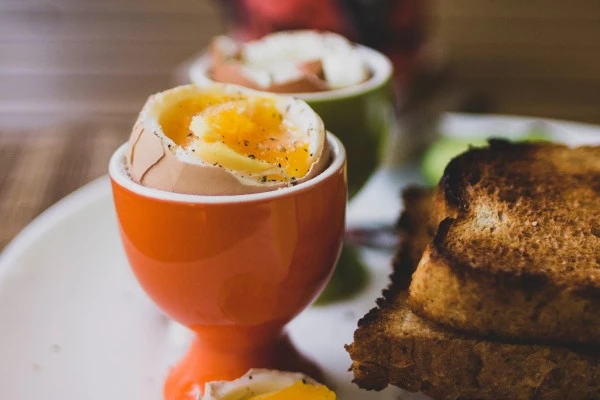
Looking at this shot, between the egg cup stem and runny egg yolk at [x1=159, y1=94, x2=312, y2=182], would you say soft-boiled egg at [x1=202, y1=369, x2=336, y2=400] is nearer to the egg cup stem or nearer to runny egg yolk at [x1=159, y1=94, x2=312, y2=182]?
the egg cup stem

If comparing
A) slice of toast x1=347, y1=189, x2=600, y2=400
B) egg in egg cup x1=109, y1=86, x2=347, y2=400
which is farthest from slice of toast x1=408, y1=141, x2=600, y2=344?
egg in egg cup x1=109, y1=86, x2=347, y2=400

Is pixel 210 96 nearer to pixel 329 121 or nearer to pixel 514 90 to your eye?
pixel 329 121

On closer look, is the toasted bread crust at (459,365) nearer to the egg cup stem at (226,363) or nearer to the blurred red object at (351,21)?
the egg cup stem at (226,363)

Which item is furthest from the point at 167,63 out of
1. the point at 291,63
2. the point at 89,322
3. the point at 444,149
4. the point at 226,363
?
the point at 226,363

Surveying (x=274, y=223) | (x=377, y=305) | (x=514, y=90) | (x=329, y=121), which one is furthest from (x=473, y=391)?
(x=514, y=90)

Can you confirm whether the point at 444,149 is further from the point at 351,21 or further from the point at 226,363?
the point at 351,21
